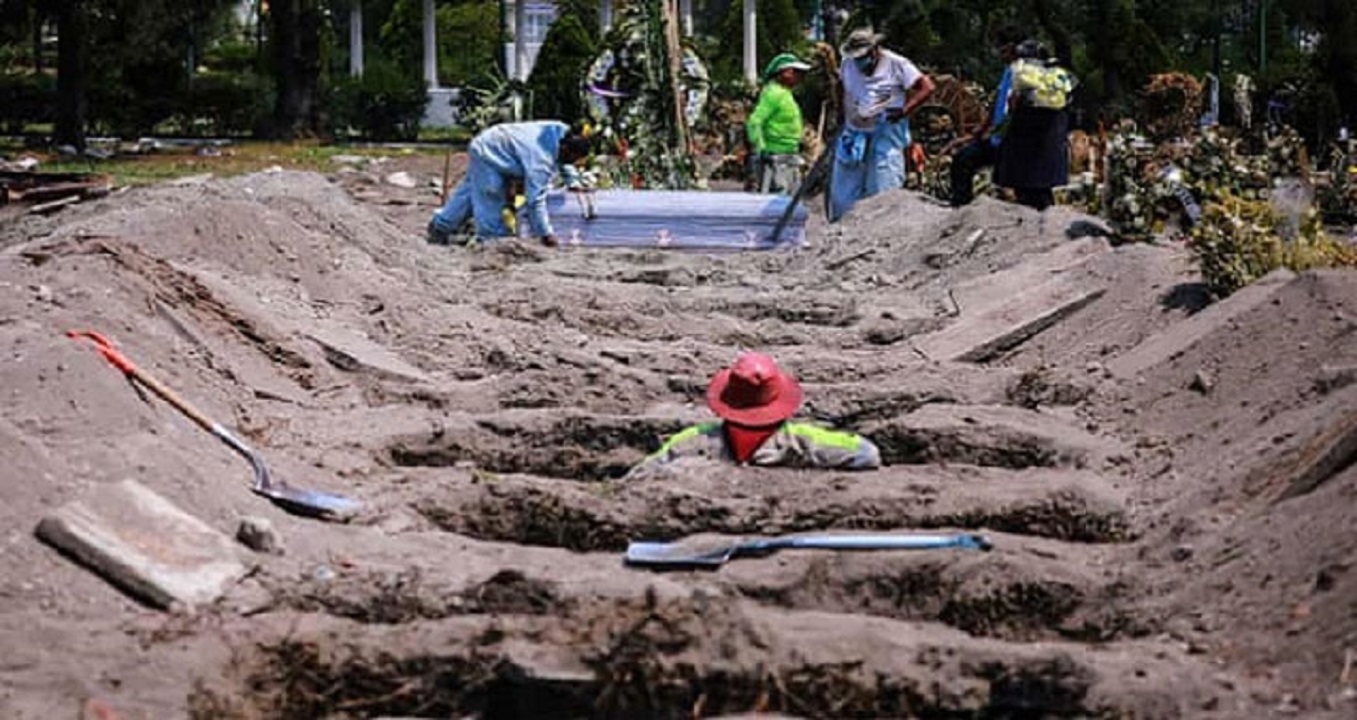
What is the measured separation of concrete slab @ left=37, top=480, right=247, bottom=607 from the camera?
6.23m

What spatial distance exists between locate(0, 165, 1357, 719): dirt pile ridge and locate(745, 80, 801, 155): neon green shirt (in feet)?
17.1

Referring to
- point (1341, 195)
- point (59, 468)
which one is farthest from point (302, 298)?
point (1341, 195)

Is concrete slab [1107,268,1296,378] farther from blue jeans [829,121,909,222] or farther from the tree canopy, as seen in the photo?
the tree canopy

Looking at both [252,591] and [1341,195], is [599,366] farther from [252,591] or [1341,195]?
[1341,195]

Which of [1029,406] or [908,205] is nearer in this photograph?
[1029,406]

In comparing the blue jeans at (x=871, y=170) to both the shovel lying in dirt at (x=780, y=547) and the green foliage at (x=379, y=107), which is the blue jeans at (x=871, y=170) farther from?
the green foliage at (x=379, y=107)

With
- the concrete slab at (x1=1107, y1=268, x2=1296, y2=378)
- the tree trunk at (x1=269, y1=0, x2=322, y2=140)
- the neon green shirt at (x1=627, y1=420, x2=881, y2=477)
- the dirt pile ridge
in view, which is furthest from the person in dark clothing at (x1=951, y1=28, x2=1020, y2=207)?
the tree trunk at (x1=269, y1=0, x2=322, y2=140)

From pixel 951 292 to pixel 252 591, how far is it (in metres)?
7.22

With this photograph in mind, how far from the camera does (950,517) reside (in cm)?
744

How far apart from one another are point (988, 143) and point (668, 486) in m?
8.12

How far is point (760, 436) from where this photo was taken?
318 inches

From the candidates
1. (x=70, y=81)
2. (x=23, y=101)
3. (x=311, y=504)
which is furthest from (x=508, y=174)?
(x=23, y=101)

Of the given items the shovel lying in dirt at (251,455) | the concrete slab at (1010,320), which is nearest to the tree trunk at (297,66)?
the concrete slab at (1010,320)

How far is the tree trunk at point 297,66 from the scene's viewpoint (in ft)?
111
